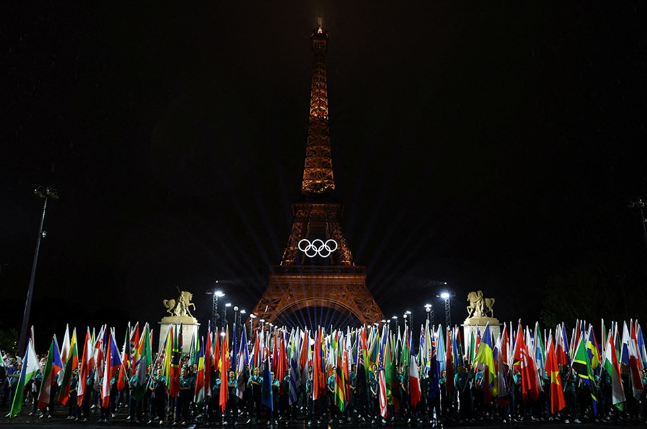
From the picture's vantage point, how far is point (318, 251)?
62.0m

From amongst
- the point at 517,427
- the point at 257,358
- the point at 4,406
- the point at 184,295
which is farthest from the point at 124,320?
the point at 517,427

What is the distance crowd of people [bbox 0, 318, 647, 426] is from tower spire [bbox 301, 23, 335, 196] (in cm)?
5191

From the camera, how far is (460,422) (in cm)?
1463

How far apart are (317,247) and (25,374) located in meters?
48.4

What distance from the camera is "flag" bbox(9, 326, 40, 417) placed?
14344mm

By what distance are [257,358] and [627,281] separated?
2381 cm

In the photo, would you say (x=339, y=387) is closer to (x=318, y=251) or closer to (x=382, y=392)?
(x=382, y=392)

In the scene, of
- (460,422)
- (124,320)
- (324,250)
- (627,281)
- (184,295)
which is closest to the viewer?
(460,422)

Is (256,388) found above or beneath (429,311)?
beneath

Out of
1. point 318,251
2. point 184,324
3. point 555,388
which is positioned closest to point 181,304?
point 184,324

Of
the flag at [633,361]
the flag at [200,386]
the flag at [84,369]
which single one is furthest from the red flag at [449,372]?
the flag at [84,369]

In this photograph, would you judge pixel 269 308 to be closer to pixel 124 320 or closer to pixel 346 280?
pixel 346 280

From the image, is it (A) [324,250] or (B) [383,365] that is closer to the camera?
(B) [383,365]

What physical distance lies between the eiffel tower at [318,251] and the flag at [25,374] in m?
36.8
